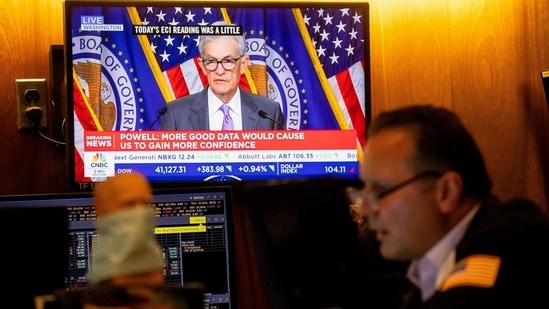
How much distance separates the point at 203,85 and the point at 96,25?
0.42 meters

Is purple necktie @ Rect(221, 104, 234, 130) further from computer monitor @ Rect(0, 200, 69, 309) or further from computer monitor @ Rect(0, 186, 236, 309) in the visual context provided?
computer monitor @ Rect(0, 200, 69, 309)

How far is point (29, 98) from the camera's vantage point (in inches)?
140

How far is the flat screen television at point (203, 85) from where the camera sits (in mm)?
3426

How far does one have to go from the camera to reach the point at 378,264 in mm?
3020

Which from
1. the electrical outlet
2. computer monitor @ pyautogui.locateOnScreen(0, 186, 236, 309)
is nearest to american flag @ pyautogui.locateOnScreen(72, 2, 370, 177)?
the electrical outlet

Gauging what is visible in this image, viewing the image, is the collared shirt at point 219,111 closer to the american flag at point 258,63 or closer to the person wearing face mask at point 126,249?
the american flag at point 258,63

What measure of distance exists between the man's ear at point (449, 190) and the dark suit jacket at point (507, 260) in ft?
0.18

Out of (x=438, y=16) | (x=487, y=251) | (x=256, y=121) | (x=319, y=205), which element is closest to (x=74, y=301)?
(x=319, y=205)

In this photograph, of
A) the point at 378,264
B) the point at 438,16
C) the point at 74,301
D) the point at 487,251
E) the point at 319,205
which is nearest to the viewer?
the point at 74,301

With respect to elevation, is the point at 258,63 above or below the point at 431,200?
above

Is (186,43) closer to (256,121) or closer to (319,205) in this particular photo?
(256,121)

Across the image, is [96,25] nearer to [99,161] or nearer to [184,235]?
[99,161]

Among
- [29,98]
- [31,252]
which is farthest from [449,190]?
[29,98]

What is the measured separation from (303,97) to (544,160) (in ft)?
3.44
